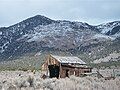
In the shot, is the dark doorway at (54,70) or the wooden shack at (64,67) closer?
the wooden shack at (64,67)

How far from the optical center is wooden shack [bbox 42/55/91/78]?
44.6 meters

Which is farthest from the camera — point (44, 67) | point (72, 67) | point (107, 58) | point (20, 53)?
point (20, 53)

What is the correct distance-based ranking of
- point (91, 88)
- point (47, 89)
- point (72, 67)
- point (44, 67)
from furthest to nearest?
point (44, 67), point (72, 67), point (91, 88), point (47, 89)

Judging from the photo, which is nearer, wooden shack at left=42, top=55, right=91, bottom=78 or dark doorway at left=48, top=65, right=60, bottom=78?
wooden shack at left=42, top=55, right=91, bottom=78

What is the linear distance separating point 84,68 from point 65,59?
2.95m

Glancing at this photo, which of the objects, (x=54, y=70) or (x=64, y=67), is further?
(x=54, y=70)

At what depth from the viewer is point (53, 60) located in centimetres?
4625

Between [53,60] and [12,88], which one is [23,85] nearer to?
[12,88]

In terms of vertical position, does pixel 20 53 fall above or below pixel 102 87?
above

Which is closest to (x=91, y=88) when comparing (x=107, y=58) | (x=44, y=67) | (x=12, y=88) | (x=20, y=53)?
(x=12, y=88)

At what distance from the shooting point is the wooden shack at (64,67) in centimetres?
4456

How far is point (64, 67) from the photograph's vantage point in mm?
44938

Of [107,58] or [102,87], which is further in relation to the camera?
[107,58]

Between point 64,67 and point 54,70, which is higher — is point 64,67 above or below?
above
